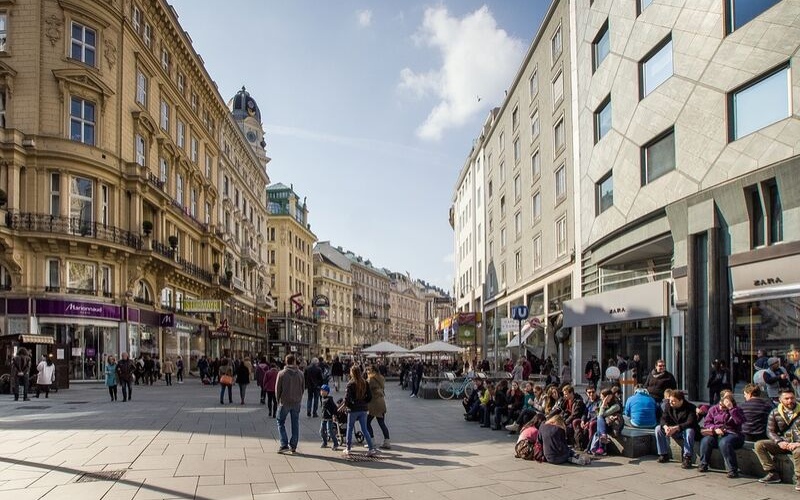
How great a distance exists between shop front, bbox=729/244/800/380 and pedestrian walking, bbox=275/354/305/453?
467 inches

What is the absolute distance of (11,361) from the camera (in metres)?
23.5

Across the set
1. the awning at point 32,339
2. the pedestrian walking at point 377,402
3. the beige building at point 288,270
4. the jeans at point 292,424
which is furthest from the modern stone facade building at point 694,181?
the beige building at point 288,270

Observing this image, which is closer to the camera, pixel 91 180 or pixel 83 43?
pixel 83 43

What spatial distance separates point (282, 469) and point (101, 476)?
250 centimetres

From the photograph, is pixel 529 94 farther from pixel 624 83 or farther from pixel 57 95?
pixel 57 95

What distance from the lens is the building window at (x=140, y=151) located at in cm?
3738

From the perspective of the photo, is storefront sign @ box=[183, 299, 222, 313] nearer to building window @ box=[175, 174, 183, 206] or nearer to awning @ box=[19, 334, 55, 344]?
building window @ box=[175, 174, 183, 206]

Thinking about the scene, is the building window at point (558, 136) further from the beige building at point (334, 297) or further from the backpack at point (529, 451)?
the beige building at point (334, 297)

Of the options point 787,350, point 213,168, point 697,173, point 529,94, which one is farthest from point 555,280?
point 213,168

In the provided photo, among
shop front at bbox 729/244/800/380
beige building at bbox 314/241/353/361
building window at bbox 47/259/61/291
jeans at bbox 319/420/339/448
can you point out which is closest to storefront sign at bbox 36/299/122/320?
building window at bbox 47/259/61/291

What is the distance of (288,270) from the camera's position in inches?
3585

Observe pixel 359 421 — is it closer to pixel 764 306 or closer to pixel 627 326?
pixel 764 306

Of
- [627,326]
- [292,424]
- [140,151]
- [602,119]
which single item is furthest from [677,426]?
[140,151]

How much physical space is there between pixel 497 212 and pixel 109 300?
27315mm
